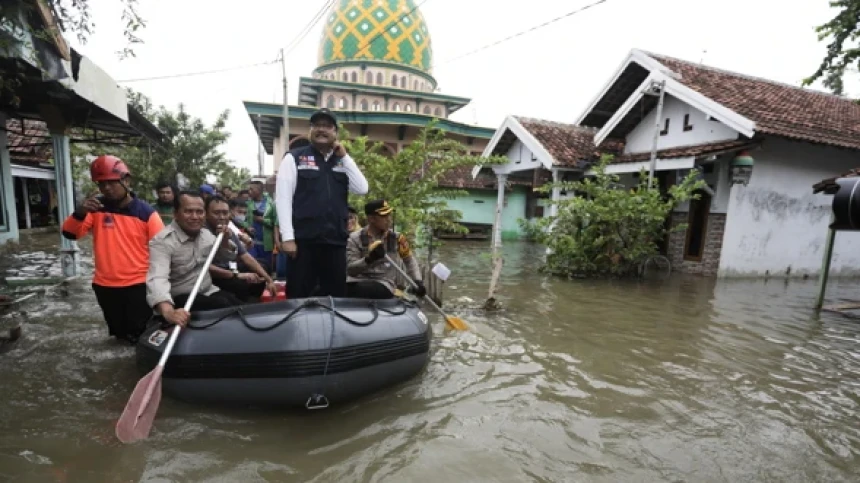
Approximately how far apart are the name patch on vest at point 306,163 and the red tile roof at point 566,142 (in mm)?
10000

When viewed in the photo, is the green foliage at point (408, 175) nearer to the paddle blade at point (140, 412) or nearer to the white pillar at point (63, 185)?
the paddle blade at point (140, 412)

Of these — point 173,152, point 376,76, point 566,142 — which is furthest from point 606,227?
point 376,76

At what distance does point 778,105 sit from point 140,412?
1384 centimetres

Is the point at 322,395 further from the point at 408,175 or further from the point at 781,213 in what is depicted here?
the point at 781,213

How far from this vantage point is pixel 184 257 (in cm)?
348

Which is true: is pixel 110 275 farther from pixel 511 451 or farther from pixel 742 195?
pixel 742 195

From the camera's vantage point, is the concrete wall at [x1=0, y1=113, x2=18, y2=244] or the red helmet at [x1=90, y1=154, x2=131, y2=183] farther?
the concrete wall at [x1=0, y1=113, x2=18, y2=244]

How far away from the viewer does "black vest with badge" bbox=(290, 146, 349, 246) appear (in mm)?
3428

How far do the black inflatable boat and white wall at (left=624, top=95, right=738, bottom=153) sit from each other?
33.7 ft

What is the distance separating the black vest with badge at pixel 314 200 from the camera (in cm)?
343

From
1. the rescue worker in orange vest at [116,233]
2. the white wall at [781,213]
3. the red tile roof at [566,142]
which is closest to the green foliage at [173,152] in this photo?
the red tile roof at [566,142]

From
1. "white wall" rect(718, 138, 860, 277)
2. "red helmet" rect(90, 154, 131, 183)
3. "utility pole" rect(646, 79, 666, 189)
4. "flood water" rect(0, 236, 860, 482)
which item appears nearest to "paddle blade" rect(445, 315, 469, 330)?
"flood water" rect(0, 236, 860, 482)

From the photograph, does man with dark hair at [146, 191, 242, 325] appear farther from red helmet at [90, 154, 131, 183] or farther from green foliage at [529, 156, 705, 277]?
green foliage at [529, 156, 705, 277]

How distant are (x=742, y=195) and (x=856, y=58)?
4.06 m
